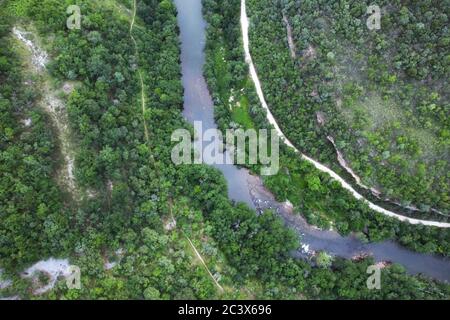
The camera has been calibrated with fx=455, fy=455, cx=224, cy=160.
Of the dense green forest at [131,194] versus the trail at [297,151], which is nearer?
the dense green forest at [131,194]

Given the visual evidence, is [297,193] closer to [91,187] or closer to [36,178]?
[91,187]

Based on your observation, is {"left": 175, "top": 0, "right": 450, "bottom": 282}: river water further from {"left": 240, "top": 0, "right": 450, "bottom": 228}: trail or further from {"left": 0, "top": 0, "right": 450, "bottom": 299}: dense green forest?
{"left": 240, "top": 0, "right": 450, "bottom": 228}: trail

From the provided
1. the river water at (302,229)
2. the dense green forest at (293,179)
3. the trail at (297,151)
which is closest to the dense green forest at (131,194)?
the dense green forest at (293,179)

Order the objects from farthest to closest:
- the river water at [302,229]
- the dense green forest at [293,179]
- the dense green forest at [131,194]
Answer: the river water at [302,229]
the dense green forest at [293,179]
the dense green forest at [131,194]

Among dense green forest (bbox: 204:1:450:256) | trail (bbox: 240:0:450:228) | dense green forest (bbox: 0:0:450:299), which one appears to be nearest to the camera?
dense green forest (bbox: 0:0:450:299)

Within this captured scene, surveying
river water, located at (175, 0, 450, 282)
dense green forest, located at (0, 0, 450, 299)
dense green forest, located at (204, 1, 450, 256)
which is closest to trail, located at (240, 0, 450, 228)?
dense green forest, located at (204, 1, 450, 256)

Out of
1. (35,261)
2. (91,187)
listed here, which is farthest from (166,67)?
(35,261)

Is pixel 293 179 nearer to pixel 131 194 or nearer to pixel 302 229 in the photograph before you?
pixel 302 229

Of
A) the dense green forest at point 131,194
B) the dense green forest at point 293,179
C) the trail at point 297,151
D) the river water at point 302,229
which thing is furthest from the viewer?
the trail at point 297,151

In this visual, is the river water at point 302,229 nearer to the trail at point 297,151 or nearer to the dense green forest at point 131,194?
the dense green forest at point 131,194
